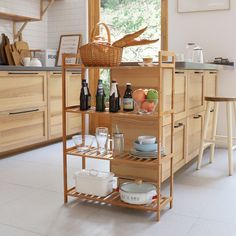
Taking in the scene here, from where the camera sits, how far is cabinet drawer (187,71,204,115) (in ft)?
10.5

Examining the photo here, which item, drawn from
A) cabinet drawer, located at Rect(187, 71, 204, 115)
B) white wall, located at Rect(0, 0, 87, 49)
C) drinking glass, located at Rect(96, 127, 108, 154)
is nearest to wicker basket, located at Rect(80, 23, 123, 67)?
drinking glass, located at Rect(96, 127, 108, 154)

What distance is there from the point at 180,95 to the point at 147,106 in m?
0.72

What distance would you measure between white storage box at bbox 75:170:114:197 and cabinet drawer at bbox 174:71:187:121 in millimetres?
753

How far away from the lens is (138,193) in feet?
7.70

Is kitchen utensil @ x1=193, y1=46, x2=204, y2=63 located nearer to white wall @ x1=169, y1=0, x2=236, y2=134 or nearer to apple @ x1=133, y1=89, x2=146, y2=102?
white wall @ x1=169, y1=0, x2=236, y2=134

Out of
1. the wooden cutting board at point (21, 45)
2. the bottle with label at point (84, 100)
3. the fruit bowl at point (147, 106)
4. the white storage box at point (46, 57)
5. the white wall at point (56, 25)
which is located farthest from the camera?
the white wall at point (56, 25)

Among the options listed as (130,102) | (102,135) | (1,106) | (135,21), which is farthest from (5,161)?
(135,21)

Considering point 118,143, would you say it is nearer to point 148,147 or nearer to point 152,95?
point 148,147

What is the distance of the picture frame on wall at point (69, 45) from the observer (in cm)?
520

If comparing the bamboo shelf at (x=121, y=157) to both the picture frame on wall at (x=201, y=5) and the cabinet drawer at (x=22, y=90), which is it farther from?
the picture frame on wall at (x=201, y=5)

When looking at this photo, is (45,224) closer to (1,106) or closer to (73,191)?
(73,191)

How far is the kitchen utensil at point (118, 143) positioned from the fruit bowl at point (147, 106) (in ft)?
0.82

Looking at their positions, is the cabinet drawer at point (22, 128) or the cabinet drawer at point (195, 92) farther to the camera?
the cabinet drawer at point (22, 128)

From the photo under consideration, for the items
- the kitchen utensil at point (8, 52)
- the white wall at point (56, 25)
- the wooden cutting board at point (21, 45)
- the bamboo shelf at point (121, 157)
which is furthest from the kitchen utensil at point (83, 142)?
the white wall at point (56, 25)
